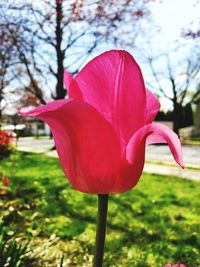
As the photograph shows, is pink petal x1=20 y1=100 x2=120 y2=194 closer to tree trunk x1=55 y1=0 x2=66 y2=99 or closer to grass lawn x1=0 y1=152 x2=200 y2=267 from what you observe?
grass lawn x1=0 y1=152 x2=200 y2=267

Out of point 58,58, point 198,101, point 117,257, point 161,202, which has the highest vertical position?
point 58,58

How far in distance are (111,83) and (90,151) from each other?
0.10 meters

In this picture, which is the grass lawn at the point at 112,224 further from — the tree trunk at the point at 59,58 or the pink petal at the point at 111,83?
the tree trunk at the point at 59,58

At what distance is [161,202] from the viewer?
260 inches

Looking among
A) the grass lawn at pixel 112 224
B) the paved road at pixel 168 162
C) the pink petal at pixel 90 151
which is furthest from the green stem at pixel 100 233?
the paved road at pixel 168 162

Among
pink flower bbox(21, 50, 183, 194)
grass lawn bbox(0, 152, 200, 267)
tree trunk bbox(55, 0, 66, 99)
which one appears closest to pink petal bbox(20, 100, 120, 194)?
pink flower bbox(21, 50, 183, 194)

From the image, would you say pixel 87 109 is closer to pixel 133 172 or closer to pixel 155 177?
pixel 133 172

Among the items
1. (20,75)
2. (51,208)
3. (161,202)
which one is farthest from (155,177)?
(20,75)

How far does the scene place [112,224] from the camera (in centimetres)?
500

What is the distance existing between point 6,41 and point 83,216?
16022 millimetres

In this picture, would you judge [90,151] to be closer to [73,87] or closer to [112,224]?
[73,87]

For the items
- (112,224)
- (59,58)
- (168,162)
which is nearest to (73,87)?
(112,224)

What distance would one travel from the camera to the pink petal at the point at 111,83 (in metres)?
0.55

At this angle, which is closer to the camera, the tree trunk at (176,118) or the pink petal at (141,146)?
the pink petal at (141,146)
